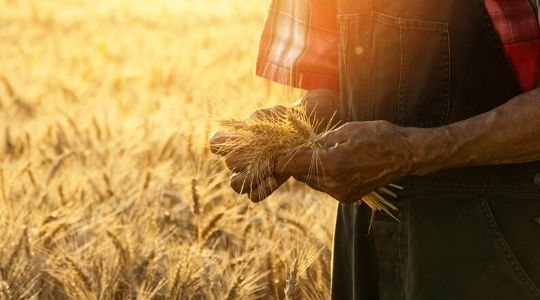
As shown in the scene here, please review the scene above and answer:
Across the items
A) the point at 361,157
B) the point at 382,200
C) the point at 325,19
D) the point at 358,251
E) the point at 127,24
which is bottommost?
the point at 127,24

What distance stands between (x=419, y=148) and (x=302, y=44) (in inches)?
23.8

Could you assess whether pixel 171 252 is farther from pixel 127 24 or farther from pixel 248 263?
pixel 127 24

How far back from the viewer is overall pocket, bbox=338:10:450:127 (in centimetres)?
195

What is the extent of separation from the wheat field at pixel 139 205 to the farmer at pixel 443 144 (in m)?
0.34

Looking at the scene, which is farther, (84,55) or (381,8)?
(84,55)

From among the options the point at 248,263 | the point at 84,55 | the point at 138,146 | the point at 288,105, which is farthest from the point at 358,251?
the point at 84,55

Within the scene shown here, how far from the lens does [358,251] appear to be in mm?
2174

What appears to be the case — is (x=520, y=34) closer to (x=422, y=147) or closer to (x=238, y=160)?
(x=422, y=147)

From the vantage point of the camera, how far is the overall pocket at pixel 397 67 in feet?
6.41

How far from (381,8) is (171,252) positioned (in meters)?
1.53

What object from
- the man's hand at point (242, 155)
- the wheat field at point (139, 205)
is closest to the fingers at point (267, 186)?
the man's hand at point (242, 155)

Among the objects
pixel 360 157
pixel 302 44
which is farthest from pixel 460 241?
pixel 302 44

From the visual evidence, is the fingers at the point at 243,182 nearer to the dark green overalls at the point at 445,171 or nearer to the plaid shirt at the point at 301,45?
the dark green overalls at the point at 445,171

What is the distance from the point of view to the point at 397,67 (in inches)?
78.5
